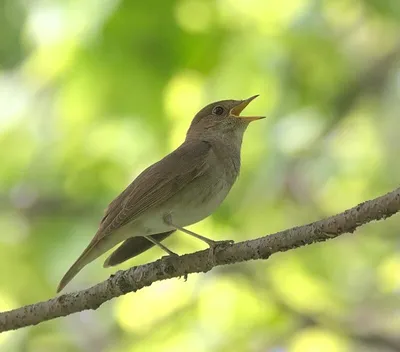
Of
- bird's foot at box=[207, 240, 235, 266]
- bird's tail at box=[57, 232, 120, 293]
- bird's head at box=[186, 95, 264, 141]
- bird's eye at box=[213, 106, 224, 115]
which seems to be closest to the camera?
bird's foot at box=[207, 240, 235, 266]

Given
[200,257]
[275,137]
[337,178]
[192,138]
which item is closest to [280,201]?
[337,178]

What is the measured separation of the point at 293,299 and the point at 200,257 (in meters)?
2.75

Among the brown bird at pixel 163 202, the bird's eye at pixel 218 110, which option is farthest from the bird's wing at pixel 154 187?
the bird's eye at pixel 218 110

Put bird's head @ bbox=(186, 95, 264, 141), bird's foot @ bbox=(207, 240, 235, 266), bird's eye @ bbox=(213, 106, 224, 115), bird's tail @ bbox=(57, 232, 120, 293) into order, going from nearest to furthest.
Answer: bird's foot @ bbox=(207, 240, 235, 266) → bird's tail @ bbox=(57, 232, 120, 293) → bird's head @ bbox=(186, 95, 264, 141) → bird's eye @ bbox=(213, 106, 224, 115)

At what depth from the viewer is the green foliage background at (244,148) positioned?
A: 3922 mm

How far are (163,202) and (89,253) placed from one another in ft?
1.62

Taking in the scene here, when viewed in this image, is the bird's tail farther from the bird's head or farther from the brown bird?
the bird's head

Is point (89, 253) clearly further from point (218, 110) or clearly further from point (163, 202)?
point (218, 110)

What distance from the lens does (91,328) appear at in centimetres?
755

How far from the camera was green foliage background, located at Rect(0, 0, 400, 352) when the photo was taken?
3922mm

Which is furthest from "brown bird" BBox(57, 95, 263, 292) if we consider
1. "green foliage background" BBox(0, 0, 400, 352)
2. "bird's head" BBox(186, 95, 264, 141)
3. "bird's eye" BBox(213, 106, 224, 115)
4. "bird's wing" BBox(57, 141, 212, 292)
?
"bird's eye" BBox(213, 106, 224, 115)

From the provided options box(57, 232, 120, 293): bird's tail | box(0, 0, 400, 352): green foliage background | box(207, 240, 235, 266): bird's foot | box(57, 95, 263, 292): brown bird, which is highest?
box(0, 0, 400, 352): green foliage background

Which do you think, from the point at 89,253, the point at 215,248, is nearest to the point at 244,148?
the point at 89,253

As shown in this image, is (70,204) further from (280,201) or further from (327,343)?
(327,343)
